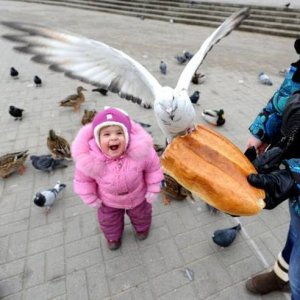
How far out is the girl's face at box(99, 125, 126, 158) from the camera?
2355 millimetres

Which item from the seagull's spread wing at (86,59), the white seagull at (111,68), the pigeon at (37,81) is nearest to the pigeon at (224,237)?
the white seagull at (111,68)

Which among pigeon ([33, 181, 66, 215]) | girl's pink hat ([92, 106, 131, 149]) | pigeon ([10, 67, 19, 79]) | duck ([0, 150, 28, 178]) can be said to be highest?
girl's pink hat ([92, 106, 131, 149])

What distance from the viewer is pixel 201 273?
9.84 ft

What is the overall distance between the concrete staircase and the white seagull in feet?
39.2

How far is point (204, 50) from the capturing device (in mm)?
2791

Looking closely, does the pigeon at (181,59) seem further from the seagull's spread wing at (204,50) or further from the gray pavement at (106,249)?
the seagull's spread wing at (204,50)

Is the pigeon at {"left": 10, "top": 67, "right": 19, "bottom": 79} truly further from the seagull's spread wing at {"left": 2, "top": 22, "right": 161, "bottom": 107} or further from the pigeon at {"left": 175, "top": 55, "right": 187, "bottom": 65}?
the seagull's spread wing at {"left": 2, "top": 22, "right": 161, "bottom": 107}

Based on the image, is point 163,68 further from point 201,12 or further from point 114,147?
point 201,12

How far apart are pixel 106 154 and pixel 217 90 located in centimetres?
597

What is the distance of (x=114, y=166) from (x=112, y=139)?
317mm

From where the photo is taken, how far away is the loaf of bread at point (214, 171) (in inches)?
63.7

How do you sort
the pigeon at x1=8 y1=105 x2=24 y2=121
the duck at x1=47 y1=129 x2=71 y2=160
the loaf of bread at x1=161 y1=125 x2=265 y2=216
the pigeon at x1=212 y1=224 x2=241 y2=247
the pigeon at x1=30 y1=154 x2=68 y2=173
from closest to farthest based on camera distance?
the loaf of bread at x1=161 y1=125 x2=265 y2=216, the pigeon at x1=212 y1=224 x2=241 y2=247, the pigeon at x1=30 y1=154 x2=68 y2=173, the duck at x1=47 y1=129 x2=71 y2=160, the pigeon at x1=8 y1=105 x2=24 y2=121

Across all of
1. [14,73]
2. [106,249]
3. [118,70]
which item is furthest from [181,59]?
[106,249]

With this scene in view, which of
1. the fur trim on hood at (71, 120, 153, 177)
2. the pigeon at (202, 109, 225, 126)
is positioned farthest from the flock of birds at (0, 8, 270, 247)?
the pigeon at (202, 109, 225, 126)
